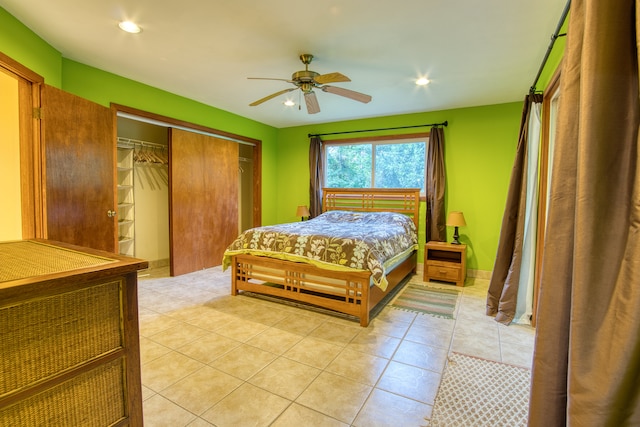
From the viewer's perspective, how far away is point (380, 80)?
11.4ft

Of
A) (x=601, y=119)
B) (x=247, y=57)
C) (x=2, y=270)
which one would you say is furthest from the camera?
(x=247, y=57)

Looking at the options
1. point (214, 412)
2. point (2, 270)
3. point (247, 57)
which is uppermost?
point (247, 57)

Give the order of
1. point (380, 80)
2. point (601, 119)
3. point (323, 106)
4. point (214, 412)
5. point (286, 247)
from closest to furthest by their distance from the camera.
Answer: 1. point (601, 119)
2. point (214, 412)
3. point (286, 247)
4. point (380, 80)
5. point (323, 106)

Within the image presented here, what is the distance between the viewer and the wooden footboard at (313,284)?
113 inches

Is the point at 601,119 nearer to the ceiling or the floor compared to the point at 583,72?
nearer to the floor

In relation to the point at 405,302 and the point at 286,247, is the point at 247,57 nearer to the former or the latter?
the point at 286,247

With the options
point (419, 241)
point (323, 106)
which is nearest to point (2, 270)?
point (323, 106)

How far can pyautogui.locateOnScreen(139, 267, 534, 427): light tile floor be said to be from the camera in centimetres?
172

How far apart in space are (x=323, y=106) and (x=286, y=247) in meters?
2.34

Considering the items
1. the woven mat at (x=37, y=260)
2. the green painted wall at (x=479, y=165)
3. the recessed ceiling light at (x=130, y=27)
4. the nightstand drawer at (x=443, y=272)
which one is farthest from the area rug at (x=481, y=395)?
the recessed ceiling light at (x=130, y=27)

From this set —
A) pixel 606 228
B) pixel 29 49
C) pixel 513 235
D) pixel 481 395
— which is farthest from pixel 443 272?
pixel 29 49

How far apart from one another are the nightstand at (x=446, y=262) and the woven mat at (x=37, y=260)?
3.92 metres

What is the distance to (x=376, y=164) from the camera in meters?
5.25

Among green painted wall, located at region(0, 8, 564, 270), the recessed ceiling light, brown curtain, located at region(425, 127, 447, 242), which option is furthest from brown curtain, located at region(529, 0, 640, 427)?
brown curtain, located at region(425, 127, 447, 242)
